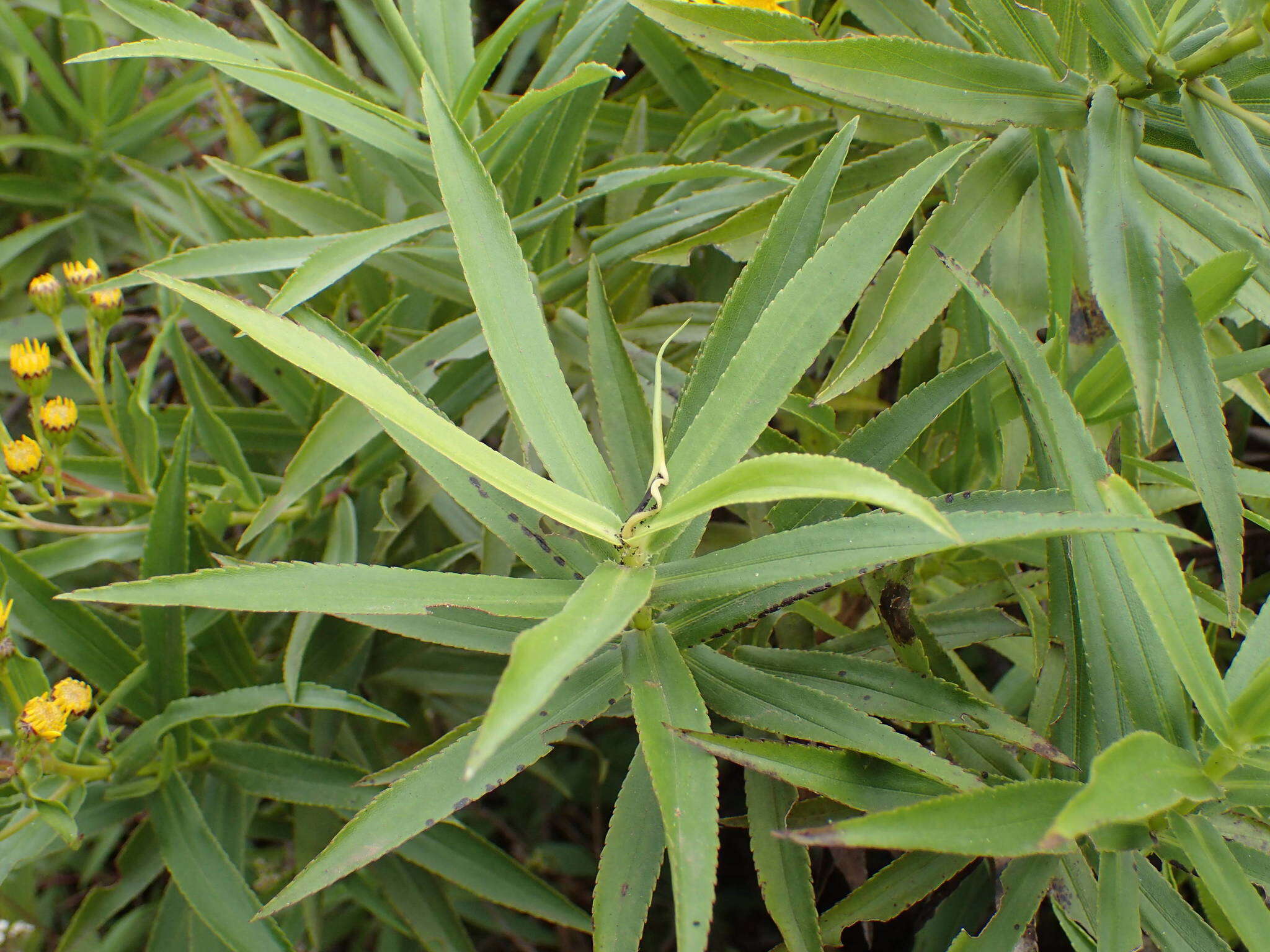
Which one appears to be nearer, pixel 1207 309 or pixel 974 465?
pixel 1207 309

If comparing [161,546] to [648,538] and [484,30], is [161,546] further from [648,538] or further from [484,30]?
[484,30]

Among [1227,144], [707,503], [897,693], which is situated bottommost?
[897,693]

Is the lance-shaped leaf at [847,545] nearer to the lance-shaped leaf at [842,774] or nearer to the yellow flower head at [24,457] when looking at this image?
the lance-shaped leaf at [842,774]

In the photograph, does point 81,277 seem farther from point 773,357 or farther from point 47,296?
point 773,357

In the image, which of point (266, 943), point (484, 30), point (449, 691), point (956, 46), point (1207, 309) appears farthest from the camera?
point (484, 30)

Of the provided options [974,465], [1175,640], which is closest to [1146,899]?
[1175,640]

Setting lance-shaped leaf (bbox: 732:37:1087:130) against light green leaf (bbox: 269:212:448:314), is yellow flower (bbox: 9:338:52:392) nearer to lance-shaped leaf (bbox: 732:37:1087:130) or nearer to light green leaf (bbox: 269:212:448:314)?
light green leaf (bbox: 269:212:448:314)

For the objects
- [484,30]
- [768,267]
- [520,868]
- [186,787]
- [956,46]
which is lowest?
[520,868]

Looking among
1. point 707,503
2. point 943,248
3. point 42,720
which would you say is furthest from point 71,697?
point 943,248
